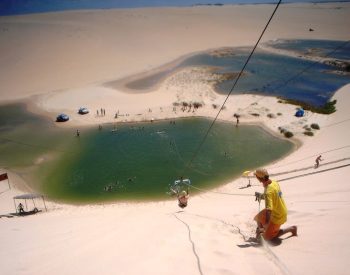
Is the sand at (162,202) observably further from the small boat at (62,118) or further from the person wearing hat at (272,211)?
the small boat at (62,118)

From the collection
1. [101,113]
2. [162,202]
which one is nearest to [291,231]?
[162,202]

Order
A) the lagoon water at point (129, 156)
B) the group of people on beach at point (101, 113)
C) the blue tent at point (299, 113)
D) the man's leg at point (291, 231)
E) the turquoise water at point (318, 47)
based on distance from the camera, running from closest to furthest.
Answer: the man's leg at point (291, 231), the lagoon water at point (129, 156), the blue tent at point (299, 113), the group of people on beach at point (101, 113), the turquoise water at point (318, 47)

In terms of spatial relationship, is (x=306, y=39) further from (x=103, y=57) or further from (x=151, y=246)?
(x=151, y=246)

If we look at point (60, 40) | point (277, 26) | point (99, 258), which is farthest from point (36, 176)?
point (277, 26)

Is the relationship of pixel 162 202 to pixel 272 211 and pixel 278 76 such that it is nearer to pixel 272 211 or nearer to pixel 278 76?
pixel 272 211

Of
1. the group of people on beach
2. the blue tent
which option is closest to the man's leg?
the blue tent

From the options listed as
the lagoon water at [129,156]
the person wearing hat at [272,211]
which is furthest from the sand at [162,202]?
the lagoon water at [129,156]
